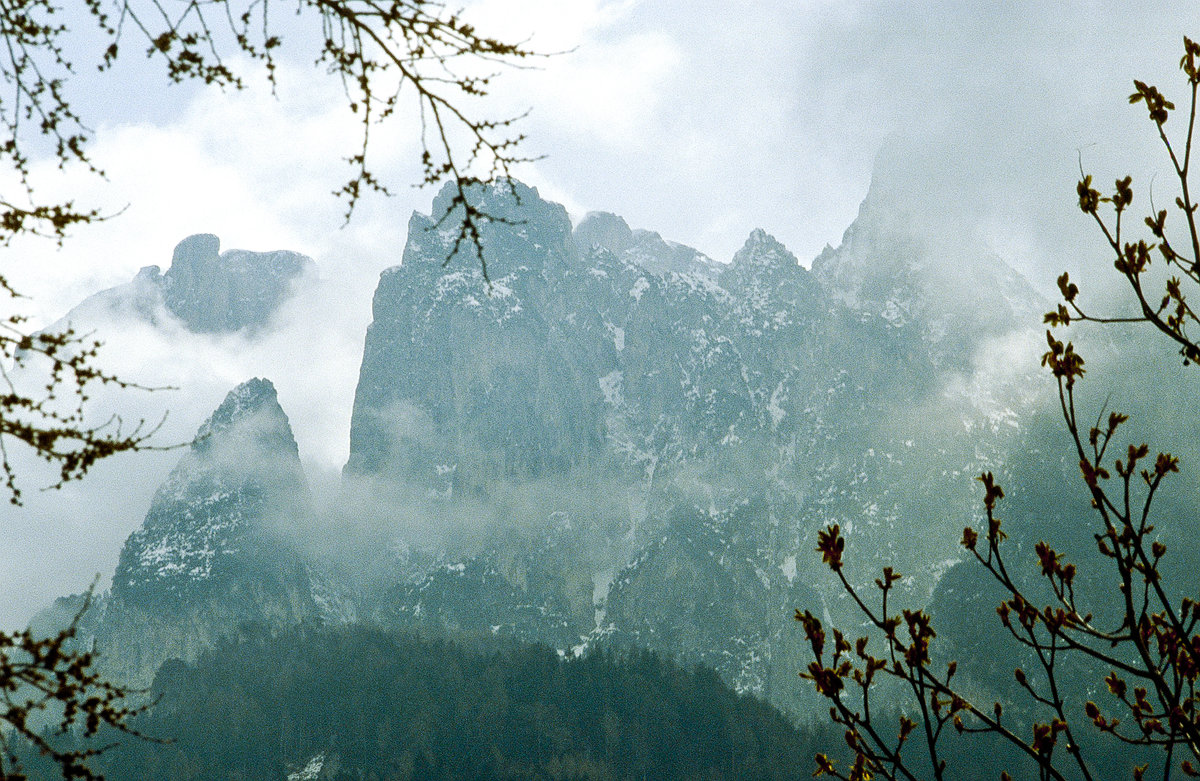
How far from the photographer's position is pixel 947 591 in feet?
514

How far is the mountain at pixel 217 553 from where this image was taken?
169m

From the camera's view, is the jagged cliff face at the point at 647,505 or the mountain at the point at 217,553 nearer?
the mountain at the point at 217,553

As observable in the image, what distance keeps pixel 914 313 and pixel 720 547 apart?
209 ft

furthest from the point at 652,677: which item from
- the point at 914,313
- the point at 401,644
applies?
the point at 914,313

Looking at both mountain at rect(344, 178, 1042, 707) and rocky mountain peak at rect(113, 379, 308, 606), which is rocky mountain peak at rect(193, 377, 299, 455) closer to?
rocky mountain peak at rect(113, 379, 308, 606)

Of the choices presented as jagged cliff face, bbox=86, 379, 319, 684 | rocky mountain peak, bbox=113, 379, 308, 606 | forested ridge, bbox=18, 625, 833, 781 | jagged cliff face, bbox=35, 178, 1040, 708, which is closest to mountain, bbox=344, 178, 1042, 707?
jagged cliff face, bbox=35, 178, 1040, 708

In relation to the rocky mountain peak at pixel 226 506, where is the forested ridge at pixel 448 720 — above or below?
below

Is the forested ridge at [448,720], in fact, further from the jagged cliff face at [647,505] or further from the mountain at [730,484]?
the mountain at [730,484]

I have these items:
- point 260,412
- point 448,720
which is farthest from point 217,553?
point 448,720

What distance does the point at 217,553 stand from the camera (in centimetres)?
18125

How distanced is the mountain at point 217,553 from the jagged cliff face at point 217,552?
19 centimetres

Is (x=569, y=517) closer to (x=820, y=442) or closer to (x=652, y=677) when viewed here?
(x=820, y=442)

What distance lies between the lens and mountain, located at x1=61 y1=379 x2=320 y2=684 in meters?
169

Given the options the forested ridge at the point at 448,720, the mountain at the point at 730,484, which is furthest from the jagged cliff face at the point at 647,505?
the forested ridge at the point at 448,720
